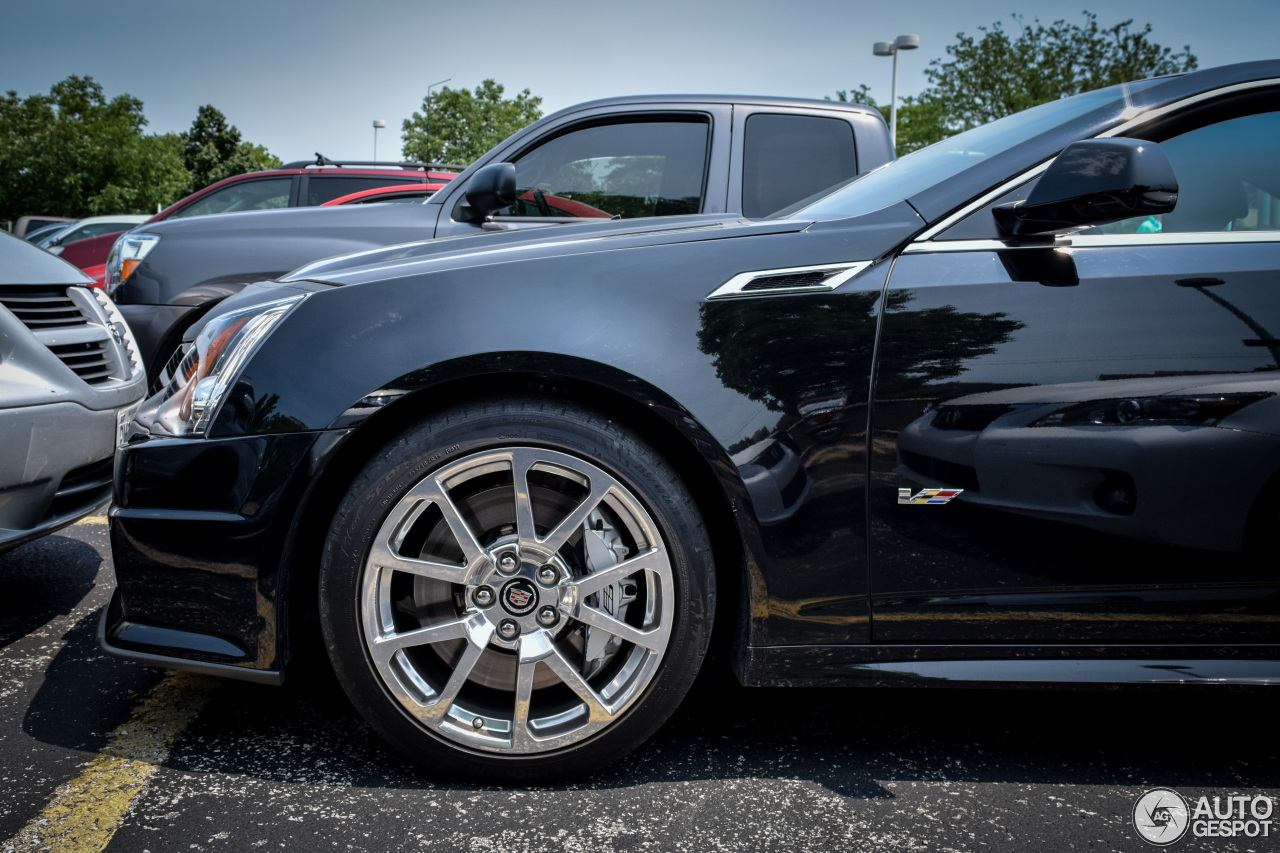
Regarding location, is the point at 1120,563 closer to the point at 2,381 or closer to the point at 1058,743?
the point at 1058,743

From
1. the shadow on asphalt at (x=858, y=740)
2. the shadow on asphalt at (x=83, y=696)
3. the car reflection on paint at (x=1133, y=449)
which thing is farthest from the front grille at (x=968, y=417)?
the shadow on asphalt at (x=83, y=696)

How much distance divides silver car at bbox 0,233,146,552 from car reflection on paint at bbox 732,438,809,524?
1.48 metres

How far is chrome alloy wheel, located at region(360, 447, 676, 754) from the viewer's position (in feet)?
6.00

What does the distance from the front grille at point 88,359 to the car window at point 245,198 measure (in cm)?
484

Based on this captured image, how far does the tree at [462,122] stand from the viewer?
121ft

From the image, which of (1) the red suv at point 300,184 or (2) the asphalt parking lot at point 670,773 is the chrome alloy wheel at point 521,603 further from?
(1) the red suv at point 300,184

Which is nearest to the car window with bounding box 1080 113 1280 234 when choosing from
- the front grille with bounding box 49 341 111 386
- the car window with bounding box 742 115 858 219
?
the car window with bounding box 742 115 858 219

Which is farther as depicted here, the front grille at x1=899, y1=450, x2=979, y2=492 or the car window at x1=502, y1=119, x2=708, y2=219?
the car window at x1=502, y1=119, x2=708, y2=219

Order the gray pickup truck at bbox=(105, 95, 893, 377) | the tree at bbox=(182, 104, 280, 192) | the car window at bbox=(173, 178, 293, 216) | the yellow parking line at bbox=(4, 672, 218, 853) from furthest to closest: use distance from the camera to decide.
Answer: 1. the tree at bbox=(182, 104, 280, 192)
2. the car window at bbox=(173, 178, 293, 216)
3. the gray pickup truck at bbox=(105, 95, 893, 377)
4. the yellow parking line at bbox=(4, 672, 218, 853)

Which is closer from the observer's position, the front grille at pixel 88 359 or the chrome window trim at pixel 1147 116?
the chrome window trim at pixel 1147 116

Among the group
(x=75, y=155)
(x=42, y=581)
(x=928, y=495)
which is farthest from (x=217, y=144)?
(x=928, y=495)

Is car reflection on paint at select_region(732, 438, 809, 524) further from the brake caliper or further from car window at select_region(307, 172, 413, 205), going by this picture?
car window at select_region(307, 172, 413, 205)

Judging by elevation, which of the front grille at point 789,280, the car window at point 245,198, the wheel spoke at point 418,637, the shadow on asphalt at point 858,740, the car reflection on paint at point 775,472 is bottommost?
the shadow on asphalt at point 858,740

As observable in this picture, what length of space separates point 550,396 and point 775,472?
0.50 m
